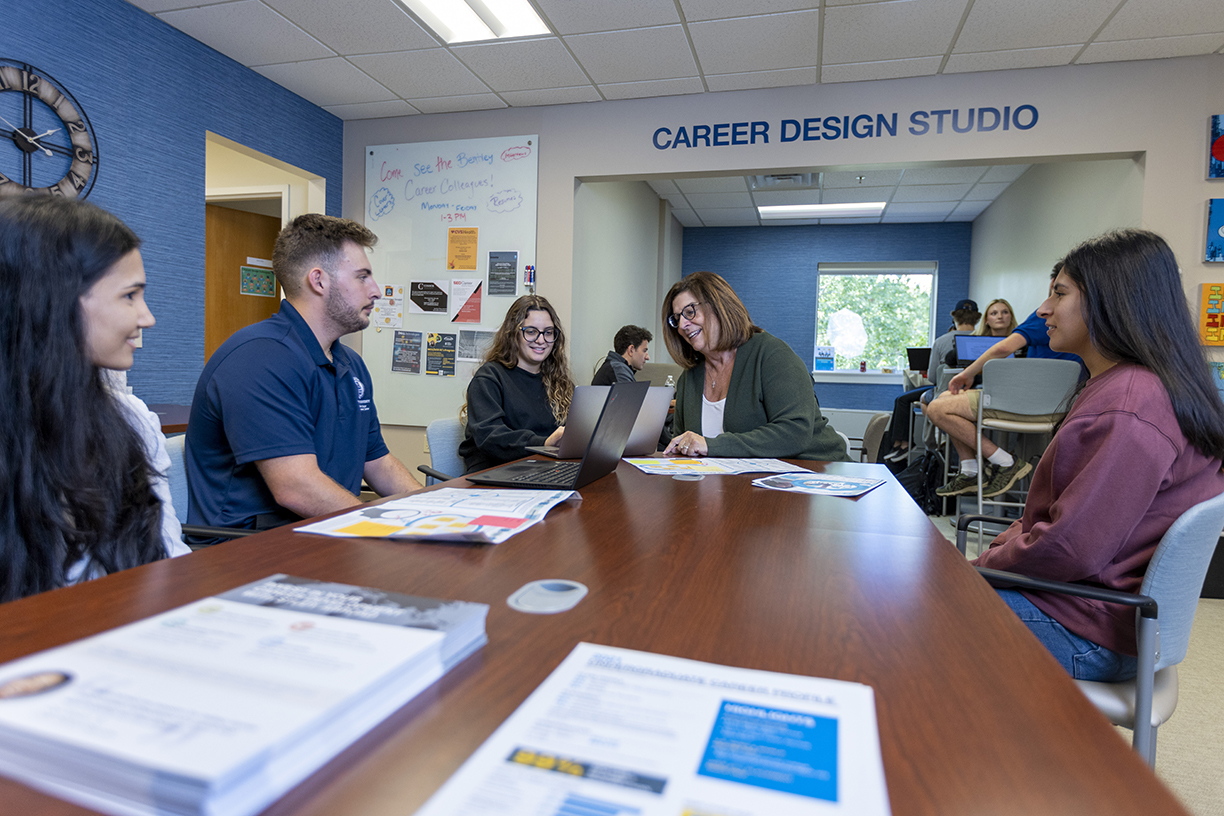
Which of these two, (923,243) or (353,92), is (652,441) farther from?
(923,243)

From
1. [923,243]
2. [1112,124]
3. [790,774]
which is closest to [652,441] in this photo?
[790,774]

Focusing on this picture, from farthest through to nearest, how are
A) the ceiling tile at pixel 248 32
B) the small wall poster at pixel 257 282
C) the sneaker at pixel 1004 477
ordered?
the small wall poster at pixel 257 282 < the sneaker at pixel 1004 477 < the ceiling tile at pixel 248 32

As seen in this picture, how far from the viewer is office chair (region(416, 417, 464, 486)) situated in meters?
2.35

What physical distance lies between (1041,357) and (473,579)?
3.86 m

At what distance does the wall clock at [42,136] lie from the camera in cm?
273

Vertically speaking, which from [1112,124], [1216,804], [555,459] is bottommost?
[1216,804]

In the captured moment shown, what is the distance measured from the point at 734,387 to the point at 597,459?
3.28 feet

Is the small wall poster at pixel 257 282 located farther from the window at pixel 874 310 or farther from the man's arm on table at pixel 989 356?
the window at pixel 874 310

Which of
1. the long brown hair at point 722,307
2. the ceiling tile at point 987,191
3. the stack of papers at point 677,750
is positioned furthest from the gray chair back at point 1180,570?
the ceiling tile at point 987,191

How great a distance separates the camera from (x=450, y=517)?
1053mm

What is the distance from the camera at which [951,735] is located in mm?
482

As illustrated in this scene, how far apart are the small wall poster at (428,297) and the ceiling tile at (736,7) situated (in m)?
2.30

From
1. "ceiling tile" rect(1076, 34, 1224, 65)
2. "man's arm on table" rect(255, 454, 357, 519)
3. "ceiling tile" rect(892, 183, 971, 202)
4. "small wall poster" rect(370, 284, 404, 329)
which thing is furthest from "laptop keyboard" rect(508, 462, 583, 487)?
"ceiling tile" rect(892, 183, 971, 202)

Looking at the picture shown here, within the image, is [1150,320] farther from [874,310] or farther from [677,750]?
[874,310]
